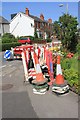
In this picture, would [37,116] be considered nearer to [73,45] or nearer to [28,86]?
[28,86]

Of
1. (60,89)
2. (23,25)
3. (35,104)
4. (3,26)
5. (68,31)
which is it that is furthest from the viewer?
(3,26)

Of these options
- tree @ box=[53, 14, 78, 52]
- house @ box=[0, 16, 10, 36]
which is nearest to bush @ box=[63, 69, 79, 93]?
tree @ box=[53, 14, 78, 52]

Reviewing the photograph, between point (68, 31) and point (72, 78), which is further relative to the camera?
point (68, 31)

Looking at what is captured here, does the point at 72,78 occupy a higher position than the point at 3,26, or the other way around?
the point at 3,26

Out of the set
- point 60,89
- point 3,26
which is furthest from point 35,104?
point 3,26

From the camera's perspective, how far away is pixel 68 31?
21.8 meters

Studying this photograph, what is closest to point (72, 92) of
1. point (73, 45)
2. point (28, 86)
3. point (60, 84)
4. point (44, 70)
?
point (60, 84)

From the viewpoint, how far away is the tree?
21.6m

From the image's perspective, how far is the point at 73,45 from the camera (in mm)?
21844

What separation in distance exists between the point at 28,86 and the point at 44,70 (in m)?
1.96

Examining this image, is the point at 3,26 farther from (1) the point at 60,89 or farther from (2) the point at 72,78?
(1) the point at 60,89

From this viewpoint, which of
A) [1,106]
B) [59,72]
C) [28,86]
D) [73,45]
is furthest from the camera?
[73,45]

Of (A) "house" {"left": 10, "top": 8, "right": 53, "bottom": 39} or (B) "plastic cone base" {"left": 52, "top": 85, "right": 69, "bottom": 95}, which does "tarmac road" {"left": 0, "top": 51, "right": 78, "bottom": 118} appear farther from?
(A) "house" {"left": 10, "top": 8, "right": 53, "bottom": 39}

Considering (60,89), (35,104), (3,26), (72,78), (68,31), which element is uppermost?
(3,26)
